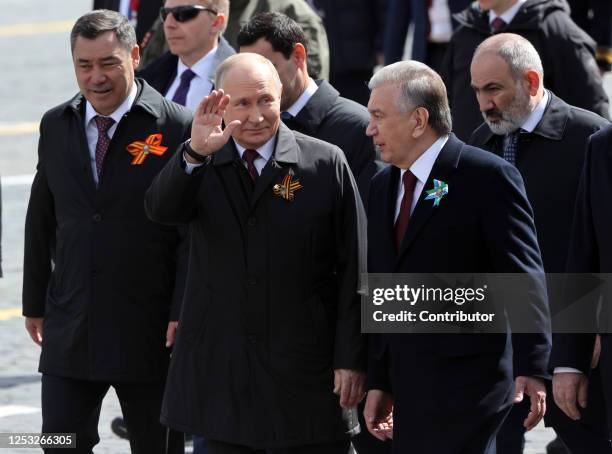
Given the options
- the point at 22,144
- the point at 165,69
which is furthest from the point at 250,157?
the point at 22,144

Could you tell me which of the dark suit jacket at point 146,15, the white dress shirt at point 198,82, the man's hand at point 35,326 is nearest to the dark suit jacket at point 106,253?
the man's hand at point 35,326

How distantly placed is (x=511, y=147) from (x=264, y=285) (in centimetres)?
144

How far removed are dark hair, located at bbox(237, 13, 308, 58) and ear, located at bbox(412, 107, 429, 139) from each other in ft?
5.18

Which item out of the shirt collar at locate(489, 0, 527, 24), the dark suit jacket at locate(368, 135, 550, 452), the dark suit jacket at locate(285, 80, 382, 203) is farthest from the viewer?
the shirt collar at locate(489, 0, 527, 24)

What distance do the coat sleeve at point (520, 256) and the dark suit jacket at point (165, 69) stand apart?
9.68 ft

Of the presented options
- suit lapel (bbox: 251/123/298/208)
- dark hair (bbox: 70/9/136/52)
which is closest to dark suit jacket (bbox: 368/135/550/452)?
suit lapel (bbox: 251/123/298/208)

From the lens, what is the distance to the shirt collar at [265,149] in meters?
6.66

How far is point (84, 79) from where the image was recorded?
739 centimetres

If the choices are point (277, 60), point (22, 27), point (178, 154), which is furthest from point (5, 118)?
point (178, 154)

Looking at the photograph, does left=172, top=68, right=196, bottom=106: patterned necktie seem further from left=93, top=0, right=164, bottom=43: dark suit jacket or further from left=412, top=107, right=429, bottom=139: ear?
left=412, top=107, right=429, bottom=139: ear

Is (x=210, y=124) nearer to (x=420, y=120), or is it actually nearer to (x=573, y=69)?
(x=420, y=120)

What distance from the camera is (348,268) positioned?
660 centimetres

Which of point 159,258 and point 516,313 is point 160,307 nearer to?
point 159,258

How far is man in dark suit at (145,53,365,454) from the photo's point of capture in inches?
257
